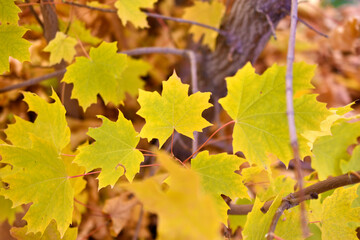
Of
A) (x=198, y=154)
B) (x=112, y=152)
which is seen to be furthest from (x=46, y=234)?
(x=198, y=154)

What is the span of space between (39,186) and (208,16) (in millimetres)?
914

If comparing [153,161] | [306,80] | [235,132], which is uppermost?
[306,80]

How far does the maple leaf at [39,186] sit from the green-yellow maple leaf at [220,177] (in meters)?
0.29

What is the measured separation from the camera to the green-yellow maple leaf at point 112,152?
2.03 feet

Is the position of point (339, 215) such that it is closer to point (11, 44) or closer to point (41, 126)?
point (41, 126)

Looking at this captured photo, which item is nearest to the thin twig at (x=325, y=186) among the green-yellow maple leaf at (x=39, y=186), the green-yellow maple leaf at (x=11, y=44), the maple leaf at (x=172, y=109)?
the maple leaf at (x=172, y=109)

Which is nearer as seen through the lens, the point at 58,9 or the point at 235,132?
the point at 235,132

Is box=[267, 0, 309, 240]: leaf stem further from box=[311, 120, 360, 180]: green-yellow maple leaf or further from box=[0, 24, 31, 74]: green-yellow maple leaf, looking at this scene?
box=[0, 24, 31, 74]: green-yellow maple leaf

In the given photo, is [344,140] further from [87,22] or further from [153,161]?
[87,22]

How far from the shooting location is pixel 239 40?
1.07m

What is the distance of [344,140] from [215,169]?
0.49m

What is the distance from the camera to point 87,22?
4.77 feet

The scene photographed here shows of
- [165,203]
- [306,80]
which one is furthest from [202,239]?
[306,80]

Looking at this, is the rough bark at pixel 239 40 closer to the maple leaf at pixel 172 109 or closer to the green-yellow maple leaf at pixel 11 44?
the maple leaf at pixel 172 109
